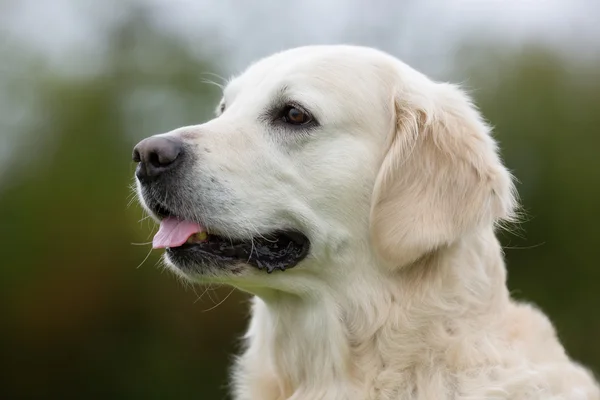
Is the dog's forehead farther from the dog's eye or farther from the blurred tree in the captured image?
the blurred tree

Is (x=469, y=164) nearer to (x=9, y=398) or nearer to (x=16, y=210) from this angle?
(x=16, y=210)

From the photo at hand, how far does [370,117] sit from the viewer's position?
3.60 m

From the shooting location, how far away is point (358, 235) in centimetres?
347

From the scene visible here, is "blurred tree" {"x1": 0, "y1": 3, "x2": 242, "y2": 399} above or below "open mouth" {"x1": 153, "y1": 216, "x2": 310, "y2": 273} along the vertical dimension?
below

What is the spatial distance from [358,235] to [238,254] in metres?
0.56

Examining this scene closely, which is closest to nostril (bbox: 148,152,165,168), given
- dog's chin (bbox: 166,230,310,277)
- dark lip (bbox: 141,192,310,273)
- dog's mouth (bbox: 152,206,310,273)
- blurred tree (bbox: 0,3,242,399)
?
dark lip (bbox: 141,192,310,273)

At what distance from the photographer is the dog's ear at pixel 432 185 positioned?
131 inches

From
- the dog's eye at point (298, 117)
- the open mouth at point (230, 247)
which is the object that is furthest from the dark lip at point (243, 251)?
the dog's eye at point (298, 117)

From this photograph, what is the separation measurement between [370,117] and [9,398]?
31.0 feet

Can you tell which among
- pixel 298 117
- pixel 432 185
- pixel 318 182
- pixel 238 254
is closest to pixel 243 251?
pixel 238 254

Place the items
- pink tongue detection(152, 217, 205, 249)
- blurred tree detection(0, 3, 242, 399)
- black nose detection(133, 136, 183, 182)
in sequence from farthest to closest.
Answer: blurred tree detection(0, 3, 242, 399), pink tongue detection(152, 217, 205, 249), black nose detection(133, 136, 183, 182)

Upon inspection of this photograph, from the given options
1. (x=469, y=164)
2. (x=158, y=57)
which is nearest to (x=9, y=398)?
(x=158, y=57)

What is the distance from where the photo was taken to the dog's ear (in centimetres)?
333

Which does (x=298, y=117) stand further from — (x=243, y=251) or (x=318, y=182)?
(x=243, y=251)
